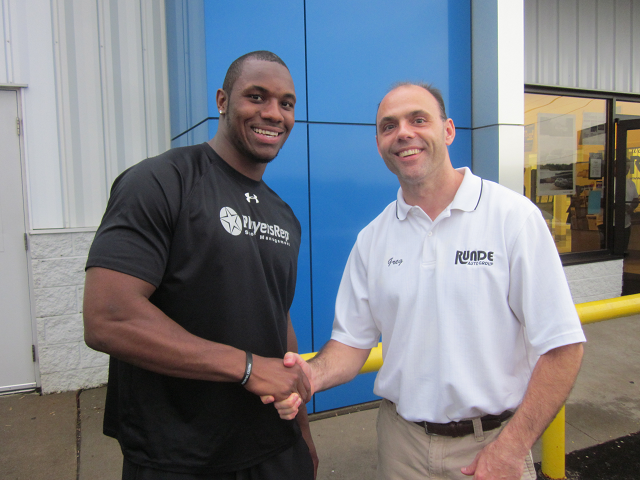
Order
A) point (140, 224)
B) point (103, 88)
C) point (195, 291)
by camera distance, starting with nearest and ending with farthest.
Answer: point (140, 224), point (195, 291), point (103, 88)

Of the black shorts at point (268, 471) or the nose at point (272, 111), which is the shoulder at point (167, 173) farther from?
the black shorts at point (268, 471)

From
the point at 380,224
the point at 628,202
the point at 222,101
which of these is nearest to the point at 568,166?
the point at 628,202

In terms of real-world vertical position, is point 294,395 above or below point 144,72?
below

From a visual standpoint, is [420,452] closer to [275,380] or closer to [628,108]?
[275,380]

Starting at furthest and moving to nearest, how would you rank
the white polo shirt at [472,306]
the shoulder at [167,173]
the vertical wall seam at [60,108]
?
1. the vertical wall seam at [60,108]
2. the white polo shirt at [472,306]
3. the shoulder at [167,173]

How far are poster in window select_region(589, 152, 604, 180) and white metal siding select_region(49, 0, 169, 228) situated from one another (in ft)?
20.0

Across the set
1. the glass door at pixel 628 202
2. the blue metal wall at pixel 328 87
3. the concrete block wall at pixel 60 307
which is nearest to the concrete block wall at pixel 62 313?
the concrete block wall at pixel 60 307

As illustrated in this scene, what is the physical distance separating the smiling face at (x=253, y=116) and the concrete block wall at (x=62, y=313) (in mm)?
3087

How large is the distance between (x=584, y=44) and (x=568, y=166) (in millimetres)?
1663

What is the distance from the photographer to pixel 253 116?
5.87ft

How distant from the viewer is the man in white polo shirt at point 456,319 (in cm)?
150

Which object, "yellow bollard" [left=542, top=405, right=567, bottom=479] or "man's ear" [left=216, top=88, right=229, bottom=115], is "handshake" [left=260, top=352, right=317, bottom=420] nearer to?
"man's ear" [left=216, top=88, right=229, bottom=115]

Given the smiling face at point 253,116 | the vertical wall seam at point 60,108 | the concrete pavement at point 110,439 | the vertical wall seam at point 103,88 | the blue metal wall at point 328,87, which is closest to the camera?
the smiling face at point 253,116

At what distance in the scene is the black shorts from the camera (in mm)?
1515
